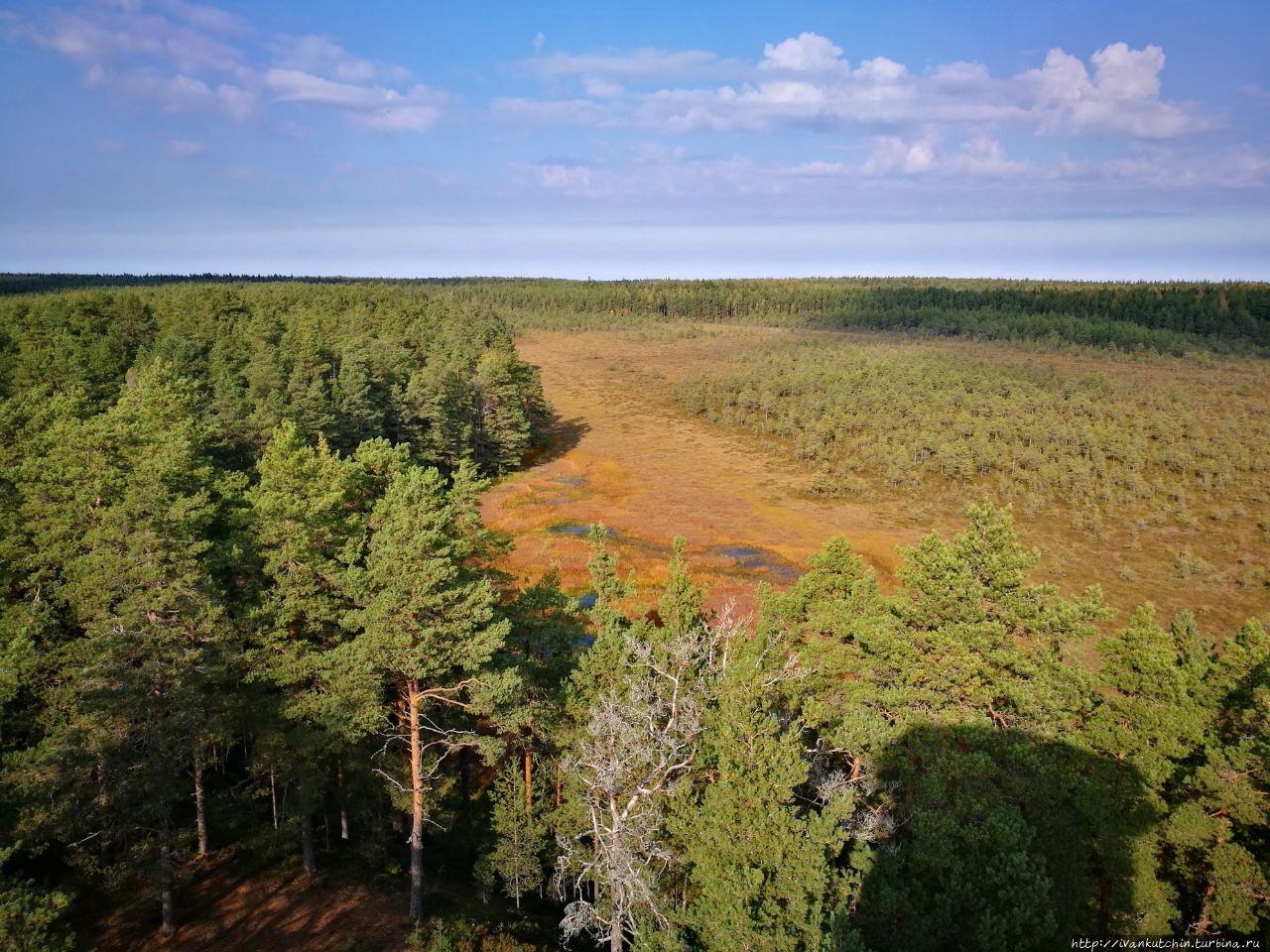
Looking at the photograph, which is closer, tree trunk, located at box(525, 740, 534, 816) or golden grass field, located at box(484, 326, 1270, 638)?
tree trunk, located at box(525, 740, 534, 816)

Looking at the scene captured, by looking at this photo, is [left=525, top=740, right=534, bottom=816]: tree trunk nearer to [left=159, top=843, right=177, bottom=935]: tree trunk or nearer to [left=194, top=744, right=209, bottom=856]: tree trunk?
[left=194, top=744, right=209, bottom=856]: tree trunk

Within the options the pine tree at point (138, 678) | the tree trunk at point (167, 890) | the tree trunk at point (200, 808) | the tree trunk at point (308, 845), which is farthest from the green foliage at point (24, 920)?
the tree trunk at point (308, 845)

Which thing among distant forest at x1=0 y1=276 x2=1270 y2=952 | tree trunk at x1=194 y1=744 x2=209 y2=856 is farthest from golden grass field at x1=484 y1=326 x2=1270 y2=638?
tree trunk at x1=194 y1=744 x2=209 y2=856

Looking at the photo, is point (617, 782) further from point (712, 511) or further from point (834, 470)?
point (834, 470)

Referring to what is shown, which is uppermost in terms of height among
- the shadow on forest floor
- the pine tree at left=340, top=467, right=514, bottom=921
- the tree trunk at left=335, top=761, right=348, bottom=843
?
the pine tree at left=340, top=467, right=514, bottom=921

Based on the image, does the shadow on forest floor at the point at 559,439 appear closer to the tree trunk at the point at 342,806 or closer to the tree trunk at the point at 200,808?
the tree trunk at the point at 342,806

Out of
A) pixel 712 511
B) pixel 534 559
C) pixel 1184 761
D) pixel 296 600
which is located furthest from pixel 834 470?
pixel 296 600
